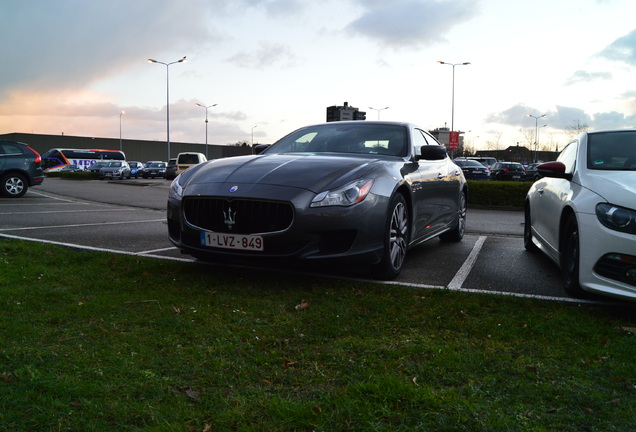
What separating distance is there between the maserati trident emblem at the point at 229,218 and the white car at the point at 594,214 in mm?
2651

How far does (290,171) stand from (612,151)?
9.19 ft

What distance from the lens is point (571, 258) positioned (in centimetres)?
471

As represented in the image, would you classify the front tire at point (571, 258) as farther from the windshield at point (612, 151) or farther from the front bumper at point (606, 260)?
the windshield at point (612, 151)

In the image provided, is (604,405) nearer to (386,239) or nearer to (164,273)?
(386,239)

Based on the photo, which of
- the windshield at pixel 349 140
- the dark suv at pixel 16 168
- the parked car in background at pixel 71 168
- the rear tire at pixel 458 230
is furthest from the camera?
the parked car in background at pixel 71 168

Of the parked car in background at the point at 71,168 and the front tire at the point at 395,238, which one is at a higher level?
the parked car in background at the point at 71,168

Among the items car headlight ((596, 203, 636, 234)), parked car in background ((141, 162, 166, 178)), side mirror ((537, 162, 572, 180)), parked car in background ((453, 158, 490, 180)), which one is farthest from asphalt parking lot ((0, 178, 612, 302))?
parked car in background ((141, 162, 166, 178))

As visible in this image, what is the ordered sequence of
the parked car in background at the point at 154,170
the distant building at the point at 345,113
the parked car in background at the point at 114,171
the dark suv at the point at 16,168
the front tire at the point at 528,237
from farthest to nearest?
the parked car in background at the point at 154,170 < the parked car in background at the point at 114,171 < the distant building at the point at 345,113 < the dark suv at the point at 16,168 < the front tire at the point at 528,237

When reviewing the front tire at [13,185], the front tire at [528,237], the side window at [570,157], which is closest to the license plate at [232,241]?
the side window at [570,157]

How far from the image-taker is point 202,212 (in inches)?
195

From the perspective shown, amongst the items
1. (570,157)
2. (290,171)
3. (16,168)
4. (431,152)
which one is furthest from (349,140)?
(16,168)

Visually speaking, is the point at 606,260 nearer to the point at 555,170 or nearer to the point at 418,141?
the point at 555,170

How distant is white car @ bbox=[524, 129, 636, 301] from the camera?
4.05 m

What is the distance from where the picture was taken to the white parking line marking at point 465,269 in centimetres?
524
